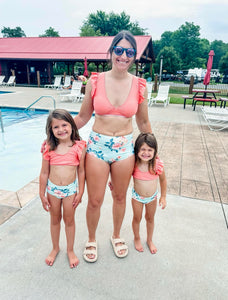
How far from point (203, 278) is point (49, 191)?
1.49 m

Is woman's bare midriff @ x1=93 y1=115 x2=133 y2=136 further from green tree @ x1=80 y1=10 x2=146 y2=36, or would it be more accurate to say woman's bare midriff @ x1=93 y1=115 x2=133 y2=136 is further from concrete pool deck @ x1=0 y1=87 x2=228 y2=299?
green tree @ x1=80 y1=10 x2=146 y2=36

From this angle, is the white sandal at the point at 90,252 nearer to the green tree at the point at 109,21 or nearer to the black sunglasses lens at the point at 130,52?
the black sunglasses lens at the point at 130,52

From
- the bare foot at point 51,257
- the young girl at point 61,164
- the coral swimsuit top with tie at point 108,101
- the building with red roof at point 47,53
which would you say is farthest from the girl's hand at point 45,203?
the building with red roof at point 47,53

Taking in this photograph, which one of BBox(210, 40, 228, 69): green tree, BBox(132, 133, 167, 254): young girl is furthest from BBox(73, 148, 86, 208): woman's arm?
BBox(210, 40, 228, 69): green tree

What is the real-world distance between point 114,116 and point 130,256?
1.33m

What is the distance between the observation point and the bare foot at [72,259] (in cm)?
190

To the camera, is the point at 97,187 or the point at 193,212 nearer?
the point at 97,187

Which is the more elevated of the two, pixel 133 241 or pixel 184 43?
pixel 184 43

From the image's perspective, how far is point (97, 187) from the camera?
1847 mm

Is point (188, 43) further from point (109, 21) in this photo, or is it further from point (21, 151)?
point (21, 151)

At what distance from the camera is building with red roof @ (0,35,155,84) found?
64.4 feet

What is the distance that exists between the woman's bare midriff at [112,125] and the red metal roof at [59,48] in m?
18.0

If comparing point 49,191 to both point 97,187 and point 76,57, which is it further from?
point 76,57

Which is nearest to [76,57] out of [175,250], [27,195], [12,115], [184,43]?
[12,115]
